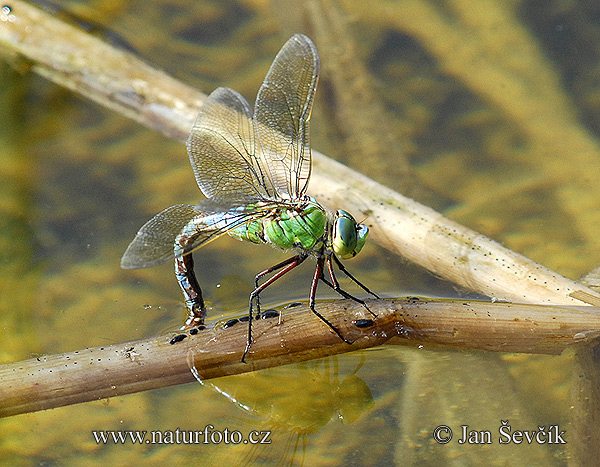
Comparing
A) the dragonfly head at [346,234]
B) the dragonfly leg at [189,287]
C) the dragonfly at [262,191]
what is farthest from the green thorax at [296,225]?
the dragonfly leg at [189,287]

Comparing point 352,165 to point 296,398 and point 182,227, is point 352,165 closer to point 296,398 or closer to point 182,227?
point 182,227

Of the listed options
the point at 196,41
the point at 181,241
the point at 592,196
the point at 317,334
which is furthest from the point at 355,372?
the point at 196,41

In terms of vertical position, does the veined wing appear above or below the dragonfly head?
below

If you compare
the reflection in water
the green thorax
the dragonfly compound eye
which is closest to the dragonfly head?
the dragonfly compound eye

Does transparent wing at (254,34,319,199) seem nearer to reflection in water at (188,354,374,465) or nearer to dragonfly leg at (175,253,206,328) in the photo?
dragonfly leg at (175,253,206,328)

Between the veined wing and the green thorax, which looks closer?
the veined wing

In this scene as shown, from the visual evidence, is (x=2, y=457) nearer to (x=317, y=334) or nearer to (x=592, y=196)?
(x=317, y=334)

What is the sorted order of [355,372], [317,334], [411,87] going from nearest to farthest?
[317,334], [355,372], [411,87]

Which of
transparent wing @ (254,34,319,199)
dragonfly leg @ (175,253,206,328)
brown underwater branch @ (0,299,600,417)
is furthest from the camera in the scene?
transparent wing @ (254,34,319,199)
